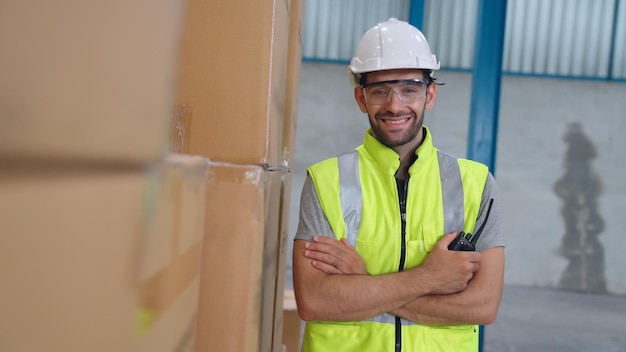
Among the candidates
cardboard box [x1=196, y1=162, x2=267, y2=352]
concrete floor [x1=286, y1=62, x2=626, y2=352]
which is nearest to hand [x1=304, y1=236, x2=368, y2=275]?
cardboard box [x1=196, y1=162, x2=267, y2=352]

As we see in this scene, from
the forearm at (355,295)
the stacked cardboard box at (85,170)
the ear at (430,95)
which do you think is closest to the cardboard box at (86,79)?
the stacked cardboard box at (85,170)

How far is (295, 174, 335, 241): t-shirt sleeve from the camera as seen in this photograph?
5.94ft

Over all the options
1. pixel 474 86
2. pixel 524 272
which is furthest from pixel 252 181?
pixel 524 272

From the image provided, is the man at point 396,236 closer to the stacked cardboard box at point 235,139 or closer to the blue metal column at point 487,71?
the stacked cardboard box at point 235,139

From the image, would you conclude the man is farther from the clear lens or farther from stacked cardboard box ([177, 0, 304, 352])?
stacked cardboard box ([177, 0, 304, 352])

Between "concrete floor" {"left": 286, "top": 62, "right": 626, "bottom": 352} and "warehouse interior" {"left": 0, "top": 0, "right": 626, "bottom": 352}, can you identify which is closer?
"warehouse interior" {"left": 0, "top": 0, "right": 626, "bottom": 352}

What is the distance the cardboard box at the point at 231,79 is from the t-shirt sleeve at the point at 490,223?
96 centimetres

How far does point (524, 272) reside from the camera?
915 cm

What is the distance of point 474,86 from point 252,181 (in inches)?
159

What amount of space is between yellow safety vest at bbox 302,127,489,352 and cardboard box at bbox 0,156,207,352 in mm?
1283

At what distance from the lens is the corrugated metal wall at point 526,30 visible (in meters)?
9.02

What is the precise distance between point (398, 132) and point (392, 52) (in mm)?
250

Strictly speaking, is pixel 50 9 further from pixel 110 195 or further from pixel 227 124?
pixel 227 124

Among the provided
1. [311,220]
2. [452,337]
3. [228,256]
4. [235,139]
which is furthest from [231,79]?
[452,337]
